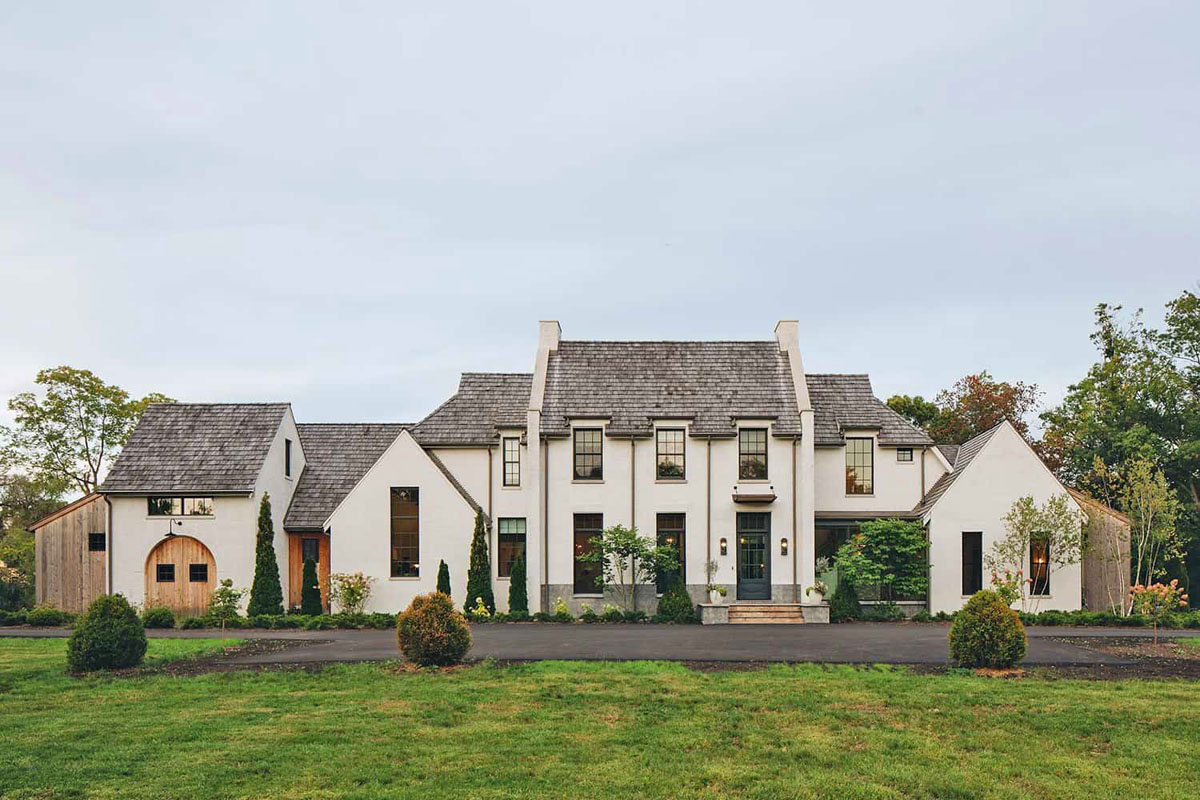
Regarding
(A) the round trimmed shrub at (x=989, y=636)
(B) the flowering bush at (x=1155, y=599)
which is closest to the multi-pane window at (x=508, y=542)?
(A) the round trimmed shrub at (x=989, y=636)

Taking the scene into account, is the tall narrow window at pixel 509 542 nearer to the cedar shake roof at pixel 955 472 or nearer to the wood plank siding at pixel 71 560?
the wood plank siding at pixel 71 560

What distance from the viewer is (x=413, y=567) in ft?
97.6

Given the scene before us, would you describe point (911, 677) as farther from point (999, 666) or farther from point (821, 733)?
point (821, 733)

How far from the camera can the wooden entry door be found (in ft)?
104

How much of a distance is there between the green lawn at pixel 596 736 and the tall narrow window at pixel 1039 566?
1429 cm

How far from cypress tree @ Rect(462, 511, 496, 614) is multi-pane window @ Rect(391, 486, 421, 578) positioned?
1.78m

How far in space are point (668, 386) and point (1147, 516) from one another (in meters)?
15.1

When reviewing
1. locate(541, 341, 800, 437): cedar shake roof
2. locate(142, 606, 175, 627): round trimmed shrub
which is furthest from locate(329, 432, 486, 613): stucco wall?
locate(142, 606, 175, 627): round trimmed shrub

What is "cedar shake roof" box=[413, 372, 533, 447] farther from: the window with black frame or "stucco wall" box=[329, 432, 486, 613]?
the window with black frame

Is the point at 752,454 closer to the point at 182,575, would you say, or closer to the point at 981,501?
the point at 981,501

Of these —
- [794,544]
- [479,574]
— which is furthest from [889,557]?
[479,574]

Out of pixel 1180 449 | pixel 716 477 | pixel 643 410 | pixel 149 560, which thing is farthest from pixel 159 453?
pixel 1180 449

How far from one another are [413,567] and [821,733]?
20.0 m

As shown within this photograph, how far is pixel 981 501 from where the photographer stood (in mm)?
29328
